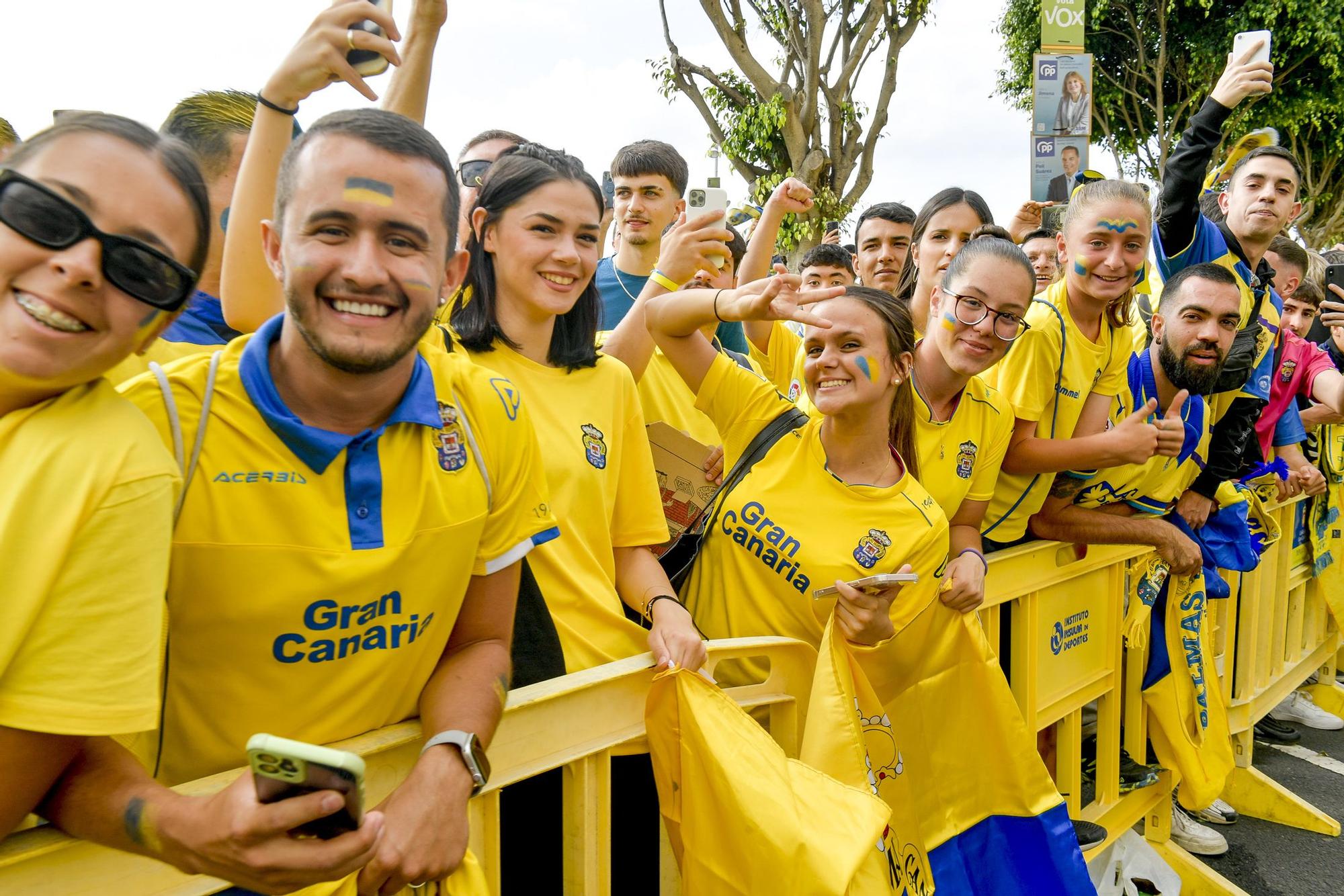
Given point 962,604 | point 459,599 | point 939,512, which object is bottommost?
point 962,604

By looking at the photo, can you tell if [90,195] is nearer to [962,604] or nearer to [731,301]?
[731,301]

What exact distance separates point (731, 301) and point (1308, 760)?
4.99m

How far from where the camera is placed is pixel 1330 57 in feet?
51.5

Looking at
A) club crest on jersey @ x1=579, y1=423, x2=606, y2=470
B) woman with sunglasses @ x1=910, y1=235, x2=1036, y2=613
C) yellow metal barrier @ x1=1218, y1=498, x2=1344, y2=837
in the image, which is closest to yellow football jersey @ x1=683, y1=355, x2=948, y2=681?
woman with sunglasses @ x1=910, y1=235, x2=1036, y2=613

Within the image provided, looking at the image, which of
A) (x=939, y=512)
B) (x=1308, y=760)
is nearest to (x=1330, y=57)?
(x=1308, y=760)

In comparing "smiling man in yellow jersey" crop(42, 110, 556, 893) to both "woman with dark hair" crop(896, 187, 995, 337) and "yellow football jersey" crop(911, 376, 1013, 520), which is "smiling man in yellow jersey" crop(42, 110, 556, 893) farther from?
"woman with dark hair" crop(896, 187, 995, 337)

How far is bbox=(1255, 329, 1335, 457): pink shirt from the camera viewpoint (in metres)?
5.66

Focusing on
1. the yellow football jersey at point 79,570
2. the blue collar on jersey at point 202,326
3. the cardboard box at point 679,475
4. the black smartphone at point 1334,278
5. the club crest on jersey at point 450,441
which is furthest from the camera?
the black smartphone at point 1334,278

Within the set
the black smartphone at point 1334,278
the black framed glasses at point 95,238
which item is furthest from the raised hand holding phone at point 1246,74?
the black framed glasses at point 95,238

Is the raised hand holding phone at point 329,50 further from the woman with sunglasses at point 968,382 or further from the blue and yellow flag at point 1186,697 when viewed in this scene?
the blue and yellow flag at point 1186,697

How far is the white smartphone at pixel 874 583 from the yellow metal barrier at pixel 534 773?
0.17 meters

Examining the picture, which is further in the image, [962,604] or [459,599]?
[962,604]

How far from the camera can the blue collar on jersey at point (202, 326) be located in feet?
6.72

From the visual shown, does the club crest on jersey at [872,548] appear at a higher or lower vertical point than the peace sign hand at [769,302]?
lower
